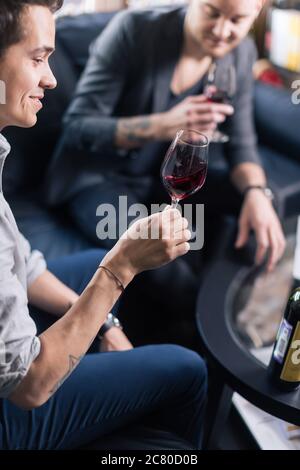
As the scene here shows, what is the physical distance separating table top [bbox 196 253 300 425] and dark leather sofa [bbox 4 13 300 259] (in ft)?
1.58

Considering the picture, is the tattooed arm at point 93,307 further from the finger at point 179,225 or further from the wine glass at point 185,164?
the wine glass at point 185,164

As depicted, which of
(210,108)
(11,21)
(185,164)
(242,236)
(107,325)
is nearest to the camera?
(11,21)

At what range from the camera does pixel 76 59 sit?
6.34 feet

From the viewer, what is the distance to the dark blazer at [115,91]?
5.36ft

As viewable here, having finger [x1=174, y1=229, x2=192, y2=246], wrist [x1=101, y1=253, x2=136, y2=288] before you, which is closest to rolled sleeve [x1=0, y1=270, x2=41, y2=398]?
wrist [x1=101, y1=253, x2=136, y2=288]

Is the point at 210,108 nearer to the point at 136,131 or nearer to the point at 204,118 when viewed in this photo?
the point at 204,118

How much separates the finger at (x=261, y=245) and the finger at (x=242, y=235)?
38 millimetres

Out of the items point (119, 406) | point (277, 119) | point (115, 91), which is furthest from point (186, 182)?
point (277, 119)

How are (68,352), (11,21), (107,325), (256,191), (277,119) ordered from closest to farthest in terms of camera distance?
(11,21) < (68,352) < (107,325) < (256,191) < (277,119)

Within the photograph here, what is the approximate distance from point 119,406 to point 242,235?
0.66 meters

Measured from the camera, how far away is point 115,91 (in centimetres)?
167

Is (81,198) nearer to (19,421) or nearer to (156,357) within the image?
(156,357)

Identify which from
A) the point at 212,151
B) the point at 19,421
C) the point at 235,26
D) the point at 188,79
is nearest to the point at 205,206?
the point at 212,151
